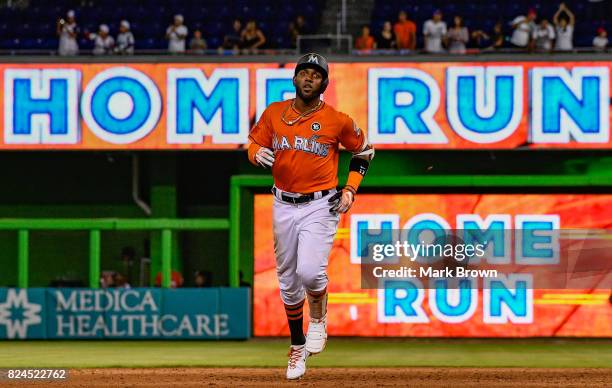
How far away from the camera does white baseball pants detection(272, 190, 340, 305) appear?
9633mm

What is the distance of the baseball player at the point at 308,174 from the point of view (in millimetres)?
9602

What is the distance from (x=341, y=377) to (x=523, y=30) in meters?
9.71

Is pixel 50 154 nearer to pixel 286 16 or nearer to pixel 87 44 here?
pixel 87 44

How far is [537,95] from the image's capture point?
1723 centimetres

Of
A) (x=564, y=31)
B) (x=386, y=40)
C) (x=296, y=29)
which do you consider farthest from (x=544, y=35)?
(x=296, y=29)

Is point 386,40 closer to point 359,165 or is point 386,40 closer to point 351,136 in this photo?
point 359,165

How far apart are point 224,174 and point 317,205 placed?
11.2 meters

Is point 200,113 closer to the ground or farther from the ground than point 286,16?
closer to the ground

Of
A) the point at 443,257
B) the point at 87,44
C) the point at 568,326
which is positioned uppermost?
the point at 87,44

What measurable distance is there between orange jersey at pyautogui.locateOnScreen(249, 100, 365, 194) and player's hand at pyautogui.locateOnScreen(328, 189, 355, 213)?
12 cm

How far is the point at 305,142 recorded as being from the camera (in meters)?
9.60

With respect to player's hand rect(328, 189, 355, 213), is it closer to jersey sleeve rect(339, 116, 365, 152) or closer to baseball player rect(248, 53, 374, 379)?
baseball player rect(248, 53, 374, 379)

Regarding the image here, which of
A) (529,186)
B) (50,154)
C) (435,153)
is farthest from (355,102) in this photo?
(50,154)

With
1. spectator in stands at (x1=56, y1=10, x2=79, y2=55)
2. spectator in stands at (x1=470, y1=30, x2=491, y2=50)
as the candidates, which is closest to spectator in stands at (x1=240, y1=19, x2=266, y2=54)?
spectator in stands at (x1=56, y1=10, x2=79, y2=55)
